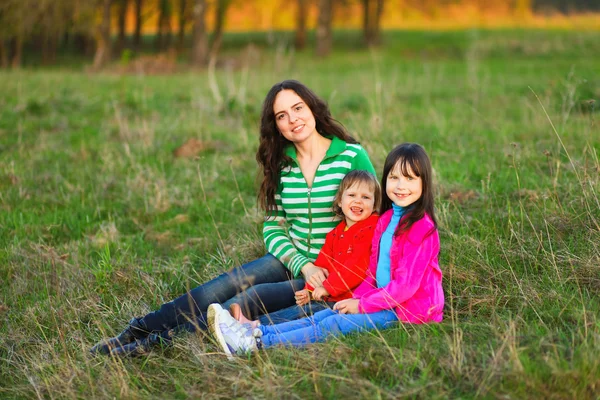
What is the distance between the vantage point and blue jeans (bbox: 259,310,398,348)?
10.7ft

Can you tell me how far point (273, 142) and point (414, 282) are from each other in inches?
52.7

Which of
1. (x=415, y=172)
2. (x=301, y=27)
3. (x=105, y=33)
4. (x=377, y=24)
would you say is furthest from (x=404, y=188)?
(x=301, y=27)

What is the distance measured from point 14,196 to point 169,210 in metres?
1.57

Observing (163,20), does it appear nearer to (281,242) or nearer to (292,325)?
(281,242)

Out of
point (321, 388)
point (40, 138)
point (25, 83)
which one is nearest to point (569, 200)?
point (321, 388)

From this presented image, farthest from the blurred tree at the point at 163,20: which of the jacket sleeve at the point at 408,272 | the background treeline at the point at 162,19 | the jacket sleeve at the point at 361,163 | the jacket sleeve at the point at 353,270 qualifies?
the jacket sleeve at the point at 408,272

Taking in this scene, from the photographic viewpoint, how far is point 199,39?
24031mm

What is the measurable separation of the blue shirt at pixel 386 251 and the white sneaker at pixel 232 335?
73cm

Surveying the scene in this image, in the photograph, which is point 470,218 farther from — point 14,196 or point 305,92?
point 14,196

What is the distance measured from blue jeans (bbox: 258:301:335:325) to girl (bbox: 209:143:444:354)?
0.69ft

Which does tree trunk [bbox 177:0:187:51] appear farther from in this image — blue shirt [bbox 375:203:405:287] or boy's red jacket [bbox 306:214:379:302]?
blue shirt [bbox 375:203:405:287]

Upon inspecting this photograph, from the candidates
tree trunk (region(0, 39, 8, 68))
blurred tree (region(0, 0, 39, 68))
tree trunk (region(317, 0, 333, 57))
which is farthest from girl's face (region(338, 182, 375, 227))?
tree trunk (region(317, 0, 333, 57))

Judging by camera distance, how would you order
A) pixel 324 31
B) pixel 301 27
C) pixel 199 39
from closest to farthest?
1. pixel 199 39
2. pixel 324 31
3. pixel 301 27

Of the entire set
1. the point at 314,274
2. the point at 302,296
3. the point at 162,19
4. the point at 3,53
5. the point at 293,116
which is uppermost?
the point at 162,19
